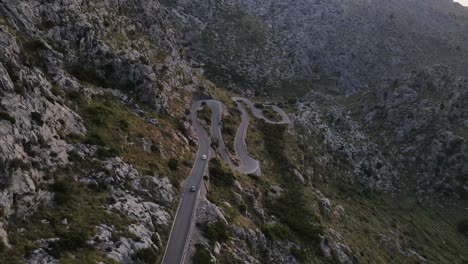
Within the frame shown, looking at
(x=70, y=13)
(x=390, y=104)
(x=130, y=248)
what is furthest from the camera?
(x=390, y=104)

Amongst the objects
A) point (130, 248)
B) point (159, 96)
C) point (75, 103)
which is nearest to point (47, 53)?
point (75, 103)

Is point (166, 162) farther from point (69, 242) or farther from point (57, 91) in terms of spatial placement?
point (69, 242)

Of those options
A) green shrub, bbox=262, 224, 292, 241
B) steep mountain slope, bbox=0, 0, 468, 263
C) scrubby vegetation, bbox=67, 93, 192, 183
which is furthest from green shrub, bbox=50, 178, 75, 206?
green shrub, bbox=262, 224, 292, 241

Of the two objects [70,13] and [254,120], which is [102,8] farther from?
[254,120]

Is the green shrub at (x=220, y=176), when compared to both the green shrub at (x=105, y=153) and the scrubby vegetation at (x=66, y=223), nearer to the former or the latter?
the green shrub at (x=105, y=153)

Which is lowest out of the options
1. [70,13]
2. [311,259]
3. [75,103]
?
[311,259]

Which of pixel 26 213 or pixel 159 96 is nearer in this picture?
pixel 26 213

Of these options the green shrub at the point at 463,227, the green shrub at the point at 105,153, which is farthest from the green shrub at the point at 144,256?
the green shrub at the point at 463,227

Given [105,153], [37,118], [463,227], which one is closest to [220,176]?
[105,153]
